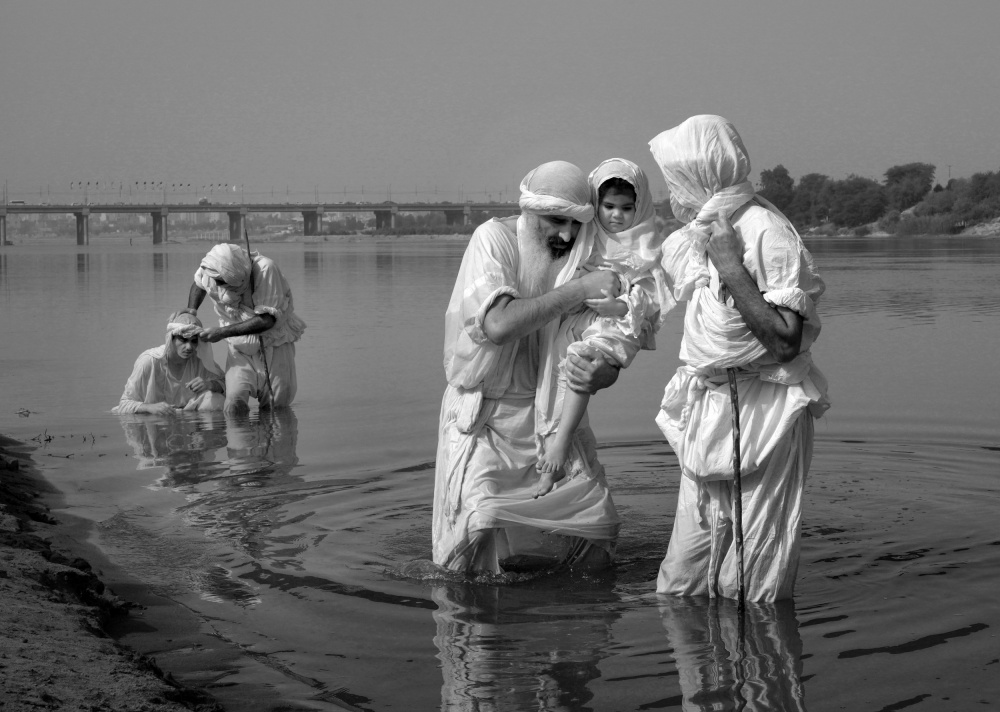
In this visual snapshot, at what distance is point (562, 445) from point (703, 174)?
4.51 feet

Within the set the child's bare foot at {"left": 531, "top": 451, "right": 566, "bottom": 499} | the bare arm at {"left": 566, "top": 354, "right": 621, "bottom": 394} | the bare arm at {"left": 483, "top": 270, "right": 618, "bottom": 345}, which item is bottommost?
the child's bare foot at {"left": 531, "top": 451, "right": 566, "bottom": 499}

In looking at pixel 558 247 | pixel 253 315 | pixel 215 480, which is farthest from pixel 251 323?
pixel 558 247

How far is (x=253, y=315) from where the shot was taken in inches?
486

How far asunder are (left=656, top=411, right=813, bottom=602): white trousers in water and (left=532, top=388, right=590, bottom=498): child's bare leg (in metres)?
0.58

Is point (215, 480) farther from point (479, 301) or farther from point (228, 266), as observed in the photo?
point (479, 301)

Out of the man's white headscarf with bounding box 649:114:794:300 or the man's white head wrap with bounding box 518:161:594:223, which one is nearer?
the man's white headscarf with bounding box 649:114:794:300

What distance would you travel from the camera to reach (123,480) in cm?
921

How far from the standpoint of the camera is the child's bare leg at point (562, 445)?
583cm

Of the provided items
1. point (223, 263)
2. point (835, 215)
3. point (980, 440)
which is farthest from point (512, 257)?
point (835, 215)

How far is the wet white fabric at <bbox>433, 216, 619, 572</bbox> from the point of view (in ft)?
19.7

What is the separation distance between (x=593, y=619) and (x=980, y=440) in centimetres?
556

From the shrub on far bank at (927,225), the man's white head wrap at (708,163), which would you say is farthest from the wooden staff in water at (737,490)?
the shrub on far bank at (927,225)

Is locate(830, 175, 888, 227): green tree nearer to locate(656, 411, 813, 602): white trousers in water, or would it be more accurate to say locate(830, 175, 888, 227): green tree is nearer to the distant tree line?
the distant tree line

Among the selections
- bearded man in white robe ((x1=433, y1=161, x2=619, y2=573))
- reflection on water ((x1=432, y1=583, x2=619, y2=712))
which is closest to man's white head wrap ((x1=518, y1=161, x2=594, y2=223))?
bearded man in white robe ((x1=433, y1=161, x2=619, y2=573))
